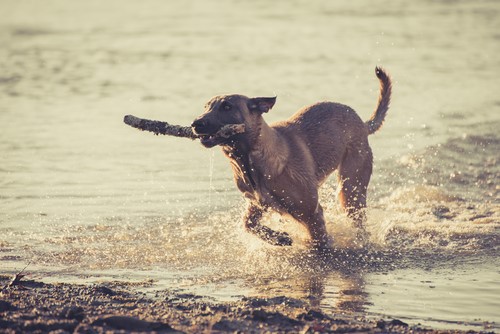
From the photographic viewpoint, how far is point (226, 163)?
12477mm

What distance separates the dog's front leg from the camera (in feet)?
28.6

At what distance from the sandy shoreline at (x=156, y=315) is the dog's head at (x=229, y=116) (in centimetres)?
136

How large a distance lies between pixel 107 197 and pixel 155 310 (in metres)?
4.20

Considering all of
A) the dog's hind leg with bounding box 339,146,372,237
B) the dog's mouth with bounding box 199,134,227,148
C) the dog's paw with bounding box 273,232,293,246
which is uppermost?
the dog's mouth with bounding box 199,134,227,148

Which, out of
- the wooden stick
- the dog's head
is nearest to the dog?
the dog's head

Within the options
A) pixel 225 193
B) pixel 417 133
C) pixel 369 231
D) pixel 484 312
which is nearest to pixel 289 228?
pixel 369 231

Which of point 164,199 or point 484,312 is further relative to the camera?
point 164,199

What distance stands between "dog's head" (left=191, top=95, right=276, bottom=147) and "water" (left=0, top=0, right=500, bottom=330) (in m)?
1.12

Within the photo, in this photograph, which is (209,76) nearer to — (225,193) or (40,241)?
(225,193)

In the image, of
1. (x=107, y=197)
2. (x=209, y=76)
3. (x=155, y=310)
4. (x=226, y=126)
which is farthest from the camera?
(x=209, y=76)

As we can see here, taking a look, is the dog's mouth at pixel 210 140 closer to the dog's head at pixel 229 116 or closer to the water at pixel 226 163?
the dog's head at pixel 229 116

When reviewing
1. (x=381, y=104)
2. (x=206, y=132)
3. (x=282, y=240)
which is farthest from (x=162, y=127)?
(x=381, y=104)

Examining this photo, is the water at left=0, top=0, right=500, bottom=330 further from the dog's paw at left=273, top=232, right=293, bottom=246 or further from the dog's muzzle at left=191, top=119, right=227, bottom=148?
the dog's muzzle at left=191, top=119, right=227, bottom=148

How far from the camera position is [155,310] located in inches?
266
